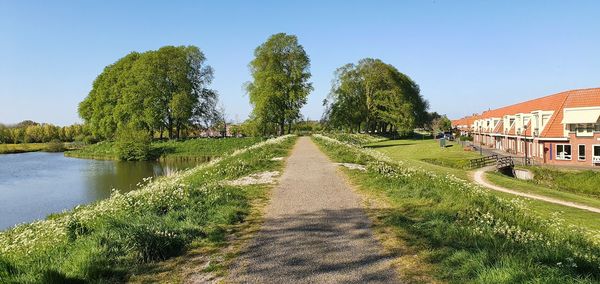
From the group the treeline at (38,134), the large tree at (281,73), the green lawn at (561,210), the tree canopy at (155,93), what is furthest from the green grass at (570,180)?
the treeline at (38,134)

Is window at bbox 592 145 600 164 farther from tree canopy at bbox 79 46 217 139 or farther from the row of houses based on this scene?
tree canopy at bbox 79 46 217 139

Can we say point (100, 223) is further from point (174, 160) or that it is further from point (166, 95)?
point (166, 95)

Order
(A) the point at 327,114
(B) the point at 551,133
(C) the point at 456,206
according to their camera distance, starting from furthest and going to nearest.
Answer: (A) the point at 327,114 → (B) the point at 551,133 → (C) the point at 456,206

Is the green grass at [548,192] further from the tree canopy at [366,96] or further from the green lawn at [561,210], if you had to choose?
the tree canopy at [366,96]

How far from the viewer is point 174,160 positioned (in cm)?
5253

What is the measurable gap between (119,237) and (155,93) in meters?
52.4

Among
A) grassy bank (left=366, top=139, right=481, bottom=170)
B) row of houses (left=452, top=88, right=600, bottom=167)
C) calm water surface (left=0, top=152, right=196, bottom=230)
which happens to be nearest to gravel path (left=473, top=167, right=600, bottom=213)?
grassy bank (left=366, top=139, right=481, bottom=170)

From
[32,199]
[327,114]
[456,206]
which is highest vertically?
[327,114]

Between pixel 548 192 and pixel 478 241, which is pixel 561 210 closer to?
pixel 548 192

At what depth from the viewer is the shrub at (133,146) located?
173ft

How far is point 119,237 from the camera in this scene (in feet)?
23.5

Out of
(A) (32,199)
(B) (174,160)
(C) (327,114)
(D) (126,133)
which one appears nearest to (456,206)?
(A) (32,199)

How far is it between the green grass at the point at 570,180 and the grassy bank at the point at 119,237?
28156 millimetres

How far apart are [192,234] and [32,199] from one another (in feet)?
65.1
